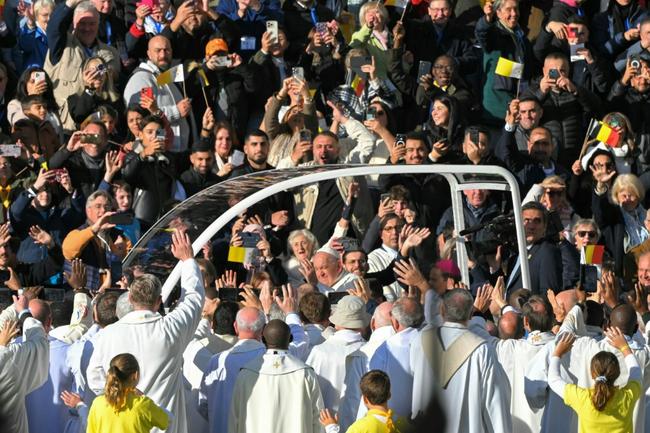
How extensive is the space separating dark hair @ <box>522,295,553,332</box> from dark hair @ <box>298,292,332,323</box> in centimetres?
144

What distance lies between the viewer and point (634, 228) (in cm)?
1842

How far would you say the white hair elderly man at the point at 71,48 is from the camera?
18625mm

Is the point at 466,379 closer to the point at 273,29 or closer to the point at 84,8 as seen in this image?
the point at 273,29

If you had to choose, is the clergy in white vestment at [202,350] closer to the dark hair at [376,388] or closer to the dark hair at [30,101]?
the dark hair at [376,388]

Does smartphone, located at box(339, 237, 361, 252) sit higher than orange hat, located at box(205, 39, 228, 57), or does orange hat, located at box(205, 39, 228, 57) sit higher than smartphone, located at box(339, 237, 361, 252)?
orange hat, located at box(205, 39, 228, 57)

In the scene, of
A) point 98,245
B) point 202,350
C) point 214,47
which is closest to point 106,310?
point 202,350

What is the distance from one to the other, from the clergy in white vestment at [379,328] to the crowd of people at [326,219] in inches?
1.0

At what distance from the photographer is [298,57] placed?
19.9 meters

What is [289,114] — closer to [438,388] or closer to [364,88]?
[364,88]

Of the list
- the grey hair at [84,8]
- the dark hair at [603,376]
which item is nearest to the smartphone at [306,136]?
the grey hair at [84,8]

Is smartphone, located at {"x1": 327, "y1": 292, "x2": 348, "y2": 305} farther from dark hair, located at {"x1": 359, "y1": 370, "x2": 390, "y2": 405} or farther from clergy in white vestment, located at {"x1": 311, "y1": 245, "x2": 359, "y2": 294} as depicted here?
dark hair, located at {"x1": 359, "y1": 370, "x2": 390, "y2": 405}

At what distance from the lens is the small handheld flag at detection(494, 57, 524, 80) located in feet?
63.9

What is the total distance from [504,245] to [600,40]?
6.37 m

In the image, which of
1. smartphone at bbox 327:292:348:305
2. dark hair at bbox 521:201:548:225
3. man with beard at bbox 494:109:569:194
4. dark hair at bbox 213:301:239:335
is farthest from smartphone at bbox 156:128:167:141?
dark hair at bbox 213:301:239:335
